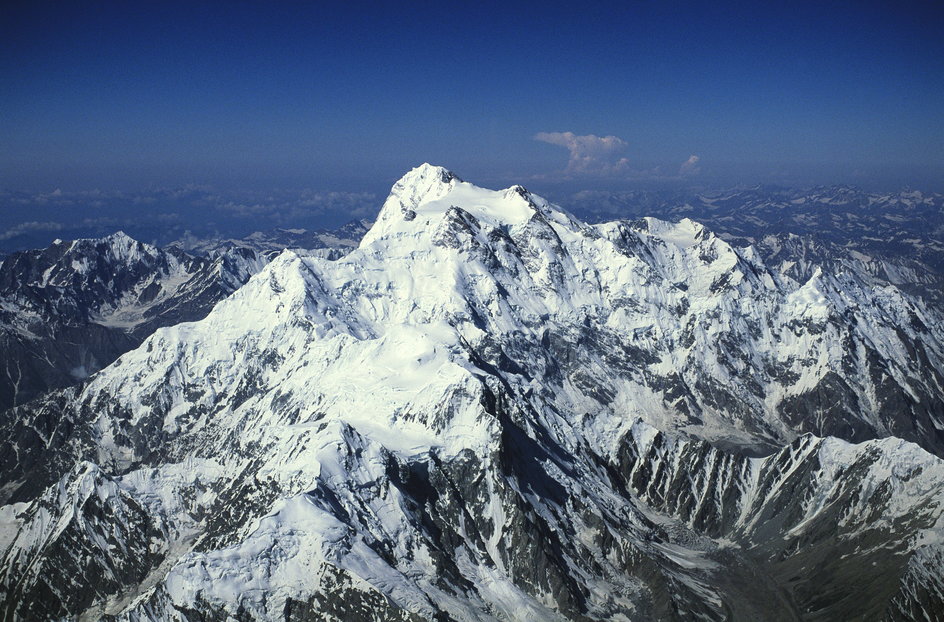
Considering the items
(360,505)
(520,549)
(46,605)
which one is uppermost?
(360,505)

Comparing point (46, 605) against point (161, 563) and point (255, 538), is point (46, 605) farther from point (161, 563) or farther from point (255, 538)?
point (255, 538)

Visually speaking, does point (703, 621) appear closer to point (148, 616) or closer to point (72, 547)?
point (148, 616)

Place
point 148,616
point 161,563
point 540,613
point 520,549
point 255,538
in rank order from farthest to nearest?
point 161,563 → point 520,549 → point 540,613 → point 255,538 → point 148,616

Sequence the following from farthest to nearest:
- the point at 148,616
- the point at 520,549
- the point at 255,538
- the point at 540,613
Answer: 1. the point at 520,549
2. the point at 540,613
3. the point at 255,538
4. the point at 148,616

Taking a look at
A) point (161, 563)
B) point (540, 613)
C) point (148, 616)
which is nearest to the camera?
point (148, 616)

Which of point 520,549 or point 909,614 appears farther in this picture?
point 520,549

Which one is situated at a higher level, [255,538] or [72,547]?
[255,538]

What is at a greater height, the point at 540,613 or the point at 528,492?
the point at 528,492

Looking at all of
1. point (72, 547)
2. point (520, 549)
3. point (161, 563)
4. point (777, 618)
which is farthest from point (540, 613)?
point (72, 547)

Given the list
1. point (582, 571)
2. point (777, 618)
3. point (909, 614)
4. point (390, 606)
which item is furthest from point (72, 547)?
point (909, 614)
